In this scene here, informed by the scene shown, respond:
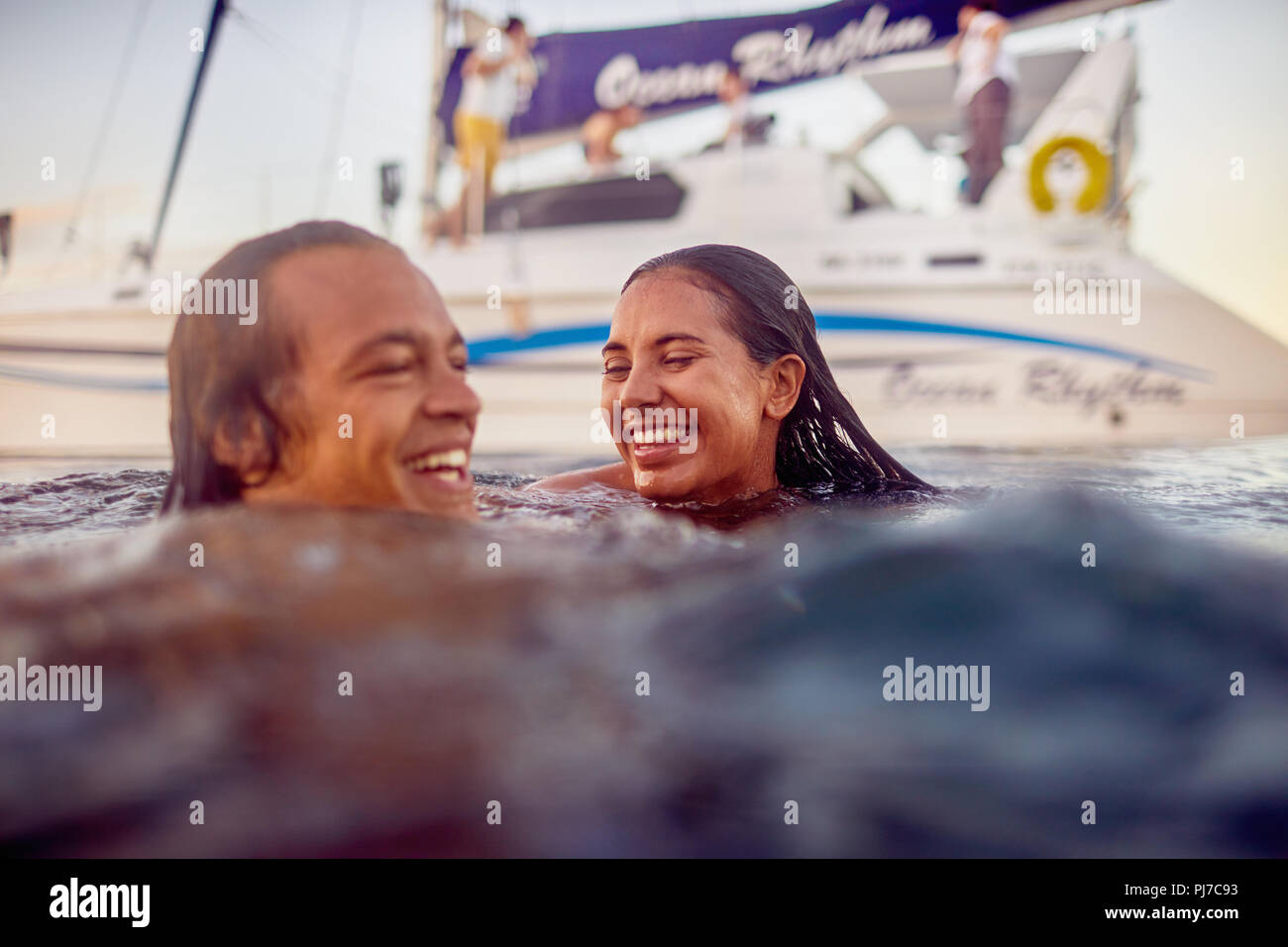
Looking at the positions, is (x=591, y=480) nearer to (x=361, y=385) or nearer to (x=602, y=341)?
(x=361, y=385)

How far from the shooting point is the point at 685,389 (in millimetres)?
1779

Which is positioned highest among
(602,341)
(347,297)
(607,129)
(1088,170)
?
(607,129)

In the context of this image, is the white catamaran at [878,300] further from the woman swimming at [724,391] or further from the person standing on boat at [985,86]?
the woman swimming at [724,391]

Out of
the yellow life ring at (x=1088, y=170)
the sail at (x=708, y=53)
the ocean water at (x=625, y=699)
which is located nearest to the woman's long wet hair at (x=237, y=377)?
the ocean water at (x=625, y=699)

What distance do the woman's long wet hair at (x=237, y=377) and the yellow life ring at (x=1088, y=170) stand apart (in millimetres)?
5323

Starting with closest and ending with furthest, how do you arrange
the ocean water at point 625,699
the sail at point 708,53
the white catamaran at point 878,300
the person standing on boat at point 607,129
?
the ocean water at point 625,699
the white catamaran at point 878,300
the sail at point 708,53
the person standing on boat at point 607,129

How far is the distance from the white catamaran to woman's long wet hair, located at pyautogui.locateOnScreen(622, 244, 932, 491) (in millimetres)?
3894

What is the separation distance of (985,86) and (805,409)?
4.45 meters

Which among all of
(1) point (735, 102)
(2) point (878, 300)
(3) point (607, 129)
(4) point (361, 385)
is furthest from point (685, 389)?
(3) point (607, 129)

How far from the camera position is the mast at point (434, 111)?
20.8 feet

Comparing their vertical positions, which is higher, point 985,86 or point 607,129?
point 607,129

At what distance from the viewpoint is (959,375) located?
→ 19.1ft
